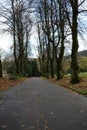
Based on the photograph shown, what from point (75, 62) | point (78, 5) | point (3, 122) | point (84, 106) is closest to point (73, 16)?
point (78, 5)

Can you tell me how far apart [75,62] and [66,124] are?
71.7ft

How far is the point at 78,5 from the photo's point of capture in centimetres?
3045

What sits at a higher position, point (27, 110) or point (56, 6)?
point (56, 6)

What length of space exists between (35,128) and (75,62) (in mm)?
Answer: 22505

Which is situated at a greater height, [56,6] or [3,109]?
[56,6]

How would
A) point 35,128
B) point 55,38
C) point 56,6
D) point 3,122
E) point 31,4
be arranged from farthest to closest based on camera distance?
1. point 55,38
2. point 56,6
3. point 31,4
4. point 3,122
5. point 35,128

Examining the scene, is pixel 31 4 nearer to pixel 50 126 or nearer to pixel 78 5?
pixel 78 5

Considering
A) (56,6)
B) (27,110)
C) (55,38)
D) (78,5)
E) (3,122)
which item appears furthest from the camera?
(55,38)

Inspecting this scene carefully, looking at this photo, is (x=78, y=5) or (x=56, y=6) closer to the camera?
(x=78, y=5)

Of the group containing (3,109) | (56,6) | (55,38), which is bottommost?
(3,109)

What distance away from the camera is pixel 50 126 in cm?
905

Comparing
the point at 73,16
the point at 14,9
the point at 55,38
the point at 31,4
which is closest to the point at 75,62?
the point at 73,16

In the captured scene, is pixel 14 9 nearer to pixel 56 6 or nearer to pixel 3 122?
pixel 56 6

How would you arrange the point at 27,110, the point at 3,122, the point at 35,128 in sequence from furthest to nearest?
the point at 27,110 → the point at 3,122 → the point at 35,128
